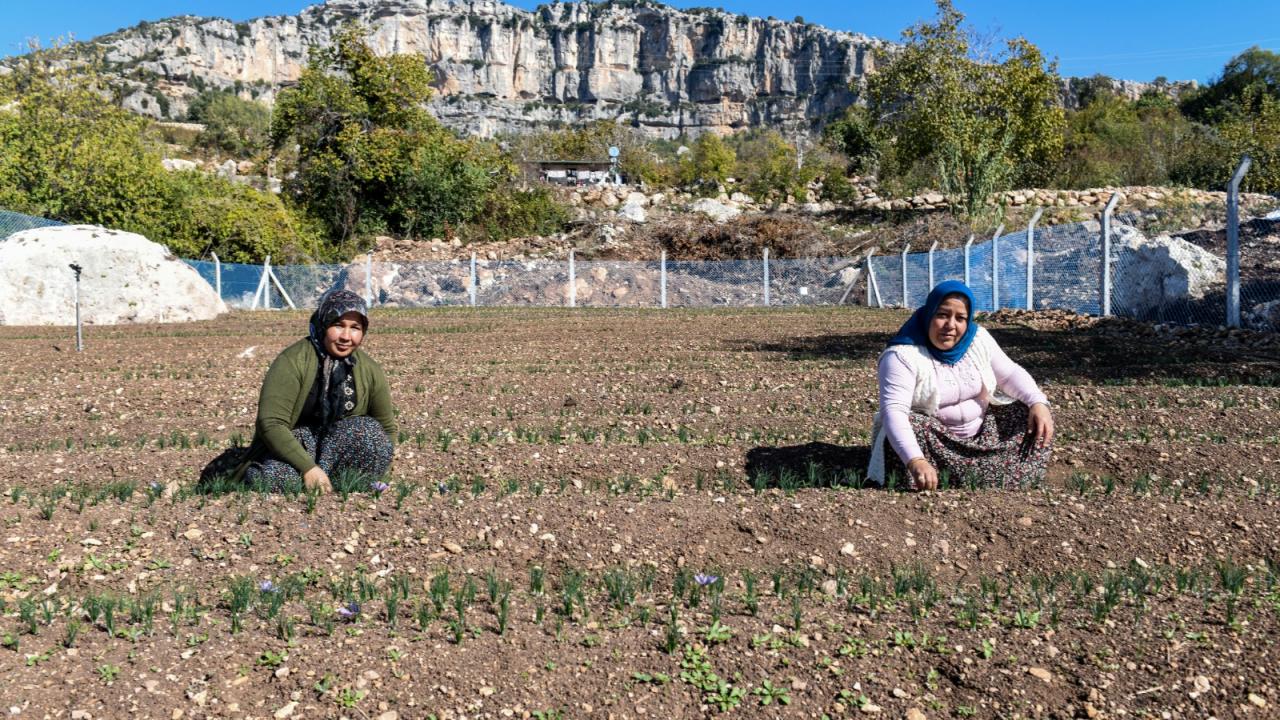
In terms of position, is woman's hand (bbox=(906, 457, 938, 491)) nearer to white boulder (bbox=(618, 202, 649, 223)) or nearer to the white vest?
the white vest

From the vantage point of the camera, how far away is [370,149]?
35.3 m

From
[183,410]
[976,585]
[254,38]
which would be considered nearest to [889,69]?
[183,410]

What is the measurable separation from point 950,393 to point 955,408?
0.36 ft

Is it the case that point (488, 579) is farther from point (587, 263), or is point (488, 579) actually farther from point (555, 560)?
point (587, 263)

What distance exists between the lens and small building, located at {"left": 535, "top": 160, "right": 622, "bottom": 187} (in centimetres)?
5844

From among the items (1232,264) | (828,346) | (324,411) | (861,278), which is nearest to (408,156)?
(861,278)

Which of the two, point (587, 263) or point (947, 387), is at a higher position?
point (587, 263)

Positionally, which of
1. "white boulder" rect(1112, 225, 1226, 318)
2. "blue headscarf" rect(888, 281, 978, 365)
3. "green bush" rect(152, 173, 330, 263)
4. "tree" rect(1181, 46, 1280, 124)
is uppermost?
"tree" rect(1181, 46, 1280, 124)

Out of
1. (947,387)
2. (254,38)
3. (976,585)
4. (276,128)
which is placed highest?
(254,38)

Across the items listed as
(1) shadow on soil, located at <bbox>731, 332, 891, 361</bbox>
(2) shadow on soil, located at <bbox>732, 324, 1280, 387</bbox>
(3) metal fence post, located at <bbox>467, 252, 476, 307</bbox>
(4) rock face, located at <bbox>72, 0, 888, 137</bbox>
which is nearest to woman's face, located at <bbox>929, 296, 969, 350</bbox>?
(2) shadow on soil, located at <bbox>732, 324, 1280, 387</bbox>

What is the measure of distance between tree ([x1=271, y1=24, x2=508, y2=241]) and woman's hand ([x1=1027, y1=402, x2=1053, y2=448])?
33170 mm

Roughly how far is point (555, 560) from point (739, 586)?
2.71 ft

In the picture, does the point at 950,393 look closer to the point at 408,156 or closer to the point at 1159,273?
the point at 1159,273

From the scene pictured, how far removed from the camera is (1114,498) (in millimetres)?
4824
